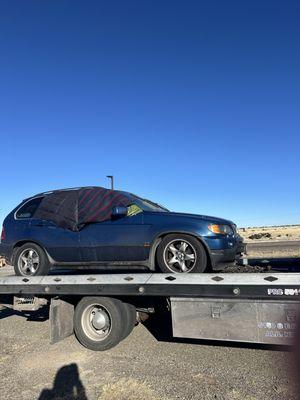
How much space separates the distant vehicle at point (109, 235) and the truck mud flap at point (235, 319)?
0.59 metres

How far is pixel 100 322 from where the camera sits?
6832 millimetres

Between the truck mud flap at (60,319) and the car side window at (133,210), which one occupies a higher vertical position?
the car side window at (133,210)

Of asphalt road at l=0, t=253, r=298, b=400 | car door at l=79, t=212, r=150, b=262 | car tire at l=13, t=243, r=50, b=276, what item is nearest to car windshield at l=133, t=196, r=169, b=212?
car door at l=79, t=212, r=150, b=262

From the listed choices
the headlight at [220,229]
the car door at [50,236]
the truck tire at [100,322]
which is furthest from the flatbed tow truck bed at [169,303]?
the headlight at [220,229]

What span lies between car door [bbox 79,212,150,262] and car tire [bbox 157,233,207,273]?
0.28 metres

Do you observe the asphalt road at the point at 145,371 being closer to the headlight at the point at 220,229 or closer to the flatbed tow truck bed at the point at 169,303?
the flatbed tow truck bed at the point at 169,303

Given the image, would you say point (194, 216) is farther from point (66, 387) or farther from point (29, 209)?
point (29, 209)

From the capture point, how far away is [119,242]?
6.82 meters

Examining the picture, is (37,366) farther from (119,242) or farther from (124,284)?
(119,242)

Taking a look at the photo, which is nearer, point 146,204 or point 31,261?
point 146,204

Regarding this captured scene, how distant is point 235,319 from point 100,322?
222 cm

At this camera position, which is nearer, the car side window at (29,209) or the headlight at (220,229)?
the headlight at (220,229)

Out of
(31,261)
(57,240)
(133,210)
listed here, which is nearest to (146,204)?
(133,210)

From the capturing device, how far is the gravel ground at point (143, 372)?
4953 mm
